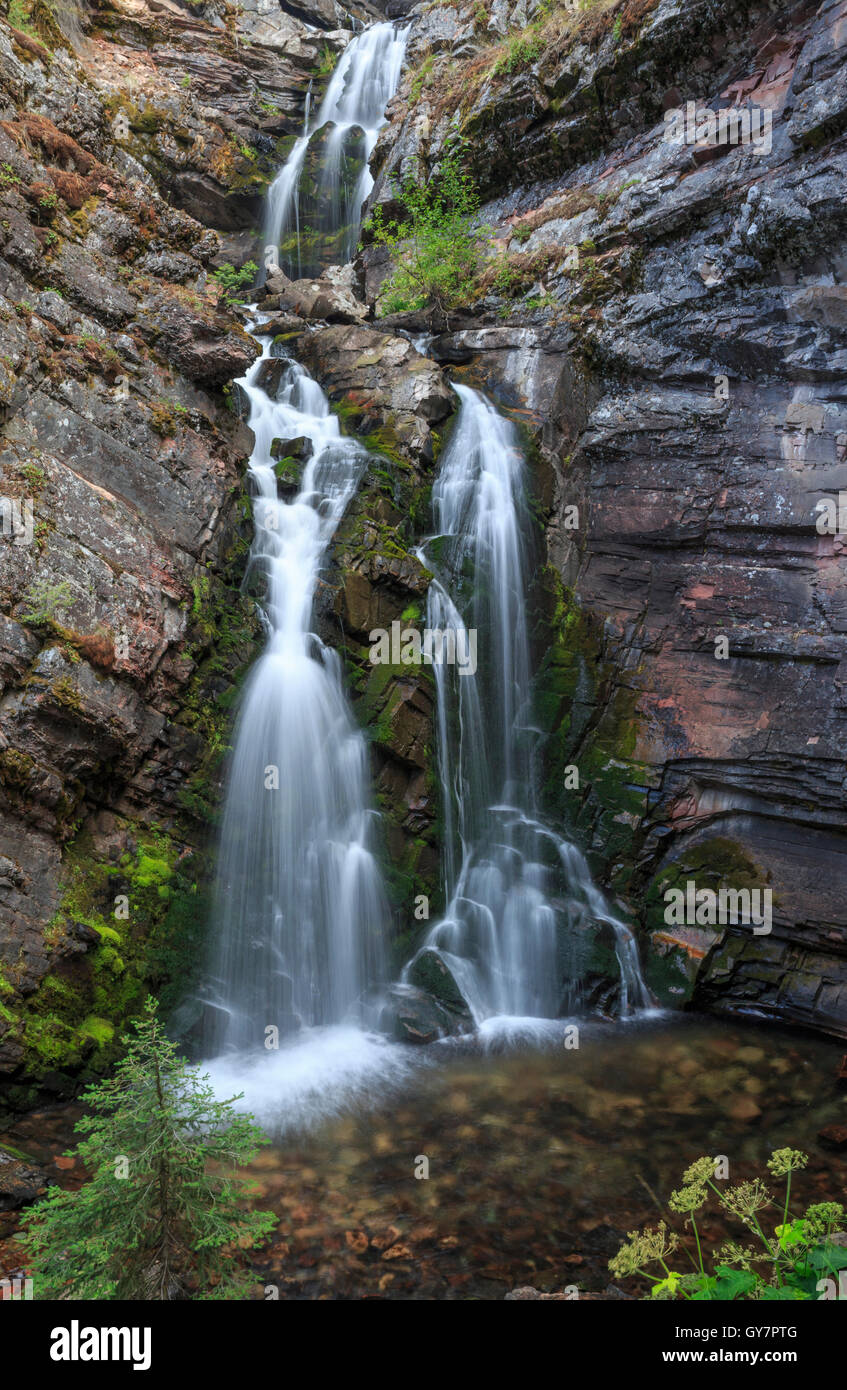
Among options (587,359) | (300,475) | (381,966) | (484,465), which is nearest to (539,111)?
(587,359)

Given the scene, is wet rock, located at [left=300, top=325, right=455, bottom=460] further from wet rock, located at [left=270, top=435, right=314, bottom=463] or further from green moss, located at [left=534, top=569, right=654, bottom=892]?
green moss, located at [left=534, top=569, right=654, bottom=892]

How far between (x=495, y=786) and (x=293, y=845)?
10.0 feet

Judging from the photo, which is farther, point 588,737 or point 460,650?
point 588,737

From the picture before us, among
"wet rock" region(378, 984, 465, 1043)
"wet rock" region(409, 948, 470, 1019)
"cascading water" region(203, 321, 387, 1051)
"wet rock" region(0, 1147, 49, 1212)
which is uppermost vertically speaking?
"cascading water" region(203, 321, 387, 1051)

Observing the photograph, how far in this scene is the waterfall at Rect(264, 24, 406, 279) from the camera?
20.7m

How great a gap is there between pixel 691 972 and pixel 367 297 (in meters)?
16.0

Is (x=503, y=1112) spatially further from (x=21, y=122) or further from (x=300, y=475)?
(x=21, y=122)

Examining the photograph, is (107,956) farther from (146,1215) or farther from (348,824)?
(146,1215)

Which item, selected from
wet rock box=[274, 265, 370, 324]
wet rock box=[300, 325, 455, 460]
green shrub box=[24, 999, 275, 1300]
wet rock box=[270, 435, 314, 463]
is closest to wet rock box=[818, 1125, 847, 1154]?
green shrub box=[24, 999, 275, 1300]

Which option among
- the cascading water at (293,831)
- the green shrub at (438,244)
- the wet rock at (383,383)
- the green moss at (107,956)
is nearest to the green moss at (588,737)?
the cascading water at (293,831)

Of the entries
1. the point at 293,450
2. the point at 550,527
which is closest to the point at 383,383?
the point at 293,450

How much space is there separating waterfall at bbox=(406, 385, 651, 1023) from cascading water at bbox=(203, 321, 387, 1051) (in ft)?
3.85

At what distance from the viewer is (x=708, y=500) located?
11062 millimetres

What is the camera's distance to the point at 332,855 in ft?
30.2
